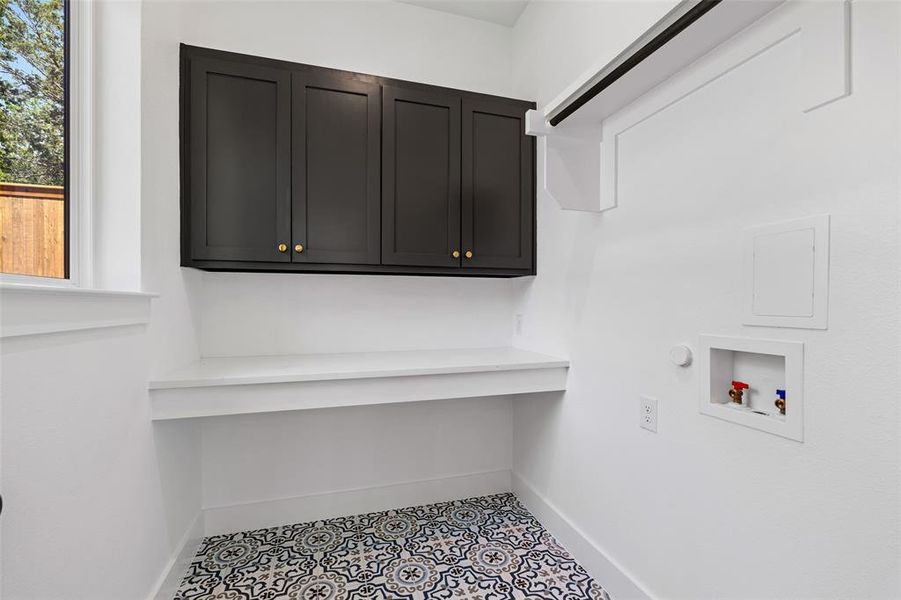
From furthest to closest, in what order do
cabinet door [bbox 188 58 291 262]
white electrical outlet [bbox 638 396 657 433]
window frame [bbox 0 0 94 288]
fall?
cabinet door [bbox 188 58 291 262] → white electrical outlet [bbox 638 396 657 433] → window frame [bbox 0 0 94 288]

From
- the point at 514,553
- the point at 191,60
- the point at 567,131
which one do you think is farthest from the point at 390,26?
the point at 514,553

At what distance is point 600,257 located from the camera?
1.69 meters

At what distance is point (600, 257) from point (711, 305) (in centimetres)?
55

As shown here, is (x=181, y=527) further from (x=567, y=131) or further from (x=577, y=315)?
(x=567, y=131)

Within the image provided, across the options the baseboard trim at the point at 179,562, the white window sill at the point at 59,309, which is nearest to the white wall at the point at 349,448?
the baseboard trim at the point at 179,562

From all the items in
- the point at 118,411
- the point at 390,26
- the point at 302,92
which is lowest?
the point at 118,411

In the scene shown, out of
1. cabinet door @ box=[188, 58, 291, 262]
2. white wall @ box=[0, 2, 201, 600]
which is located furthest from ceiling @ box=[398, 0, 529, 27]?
white wall @ box=[0, 2, 201, 600]

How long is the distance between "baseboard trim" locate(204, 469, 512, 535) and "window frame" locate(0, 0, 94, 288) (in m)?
1.34

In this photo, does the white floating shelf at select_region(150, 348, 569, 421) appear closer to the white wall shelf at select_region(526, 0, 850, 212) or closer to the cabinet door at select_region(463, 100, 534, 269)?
the cabinet door at select_region(463, 100, 534, 269)

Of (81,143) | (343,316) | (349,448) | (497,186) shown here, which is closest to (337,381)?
(343,316)

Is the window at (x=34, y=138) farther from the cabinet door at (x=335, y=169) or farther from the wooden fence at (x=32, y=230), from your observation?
the cabinet door at (x=335, y=169)

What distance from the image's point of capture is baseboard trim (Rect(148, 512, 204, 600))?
1475mm

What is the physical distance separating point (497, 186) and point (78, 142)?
65.8 inches

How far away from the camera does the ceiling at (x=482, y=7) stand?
2.23 m
